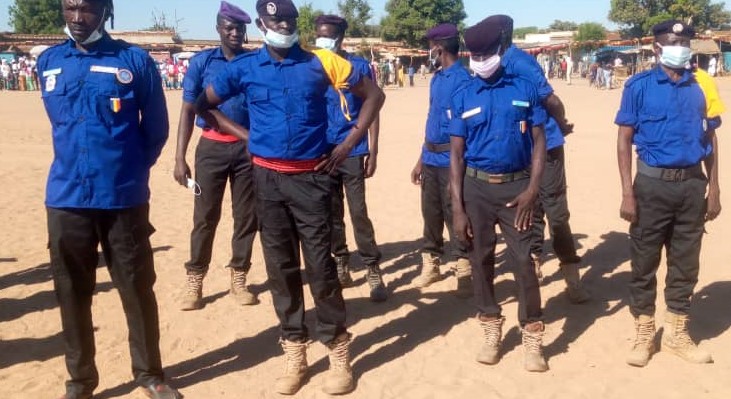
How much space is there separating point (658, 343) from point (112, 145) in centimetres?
376

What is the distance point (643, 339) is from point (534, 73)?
2.00m

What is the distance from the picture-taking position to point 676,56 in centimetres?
446

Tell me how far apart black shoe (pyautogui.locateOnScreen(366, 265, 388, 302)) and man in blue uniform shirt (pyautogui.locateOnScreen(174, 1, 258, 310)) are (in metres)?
0.98

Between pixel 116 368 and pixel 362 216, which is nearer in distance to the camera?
pixel 116 368

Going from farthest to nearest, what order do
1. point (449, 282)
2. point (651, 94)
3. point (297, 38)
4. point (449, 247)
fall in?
point (449, 247) → point (449, 282) → point (651, 94) → point (297, 38)

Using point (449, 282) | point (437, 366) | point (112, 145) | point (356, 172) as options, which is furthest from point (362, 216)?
point (112, 145)

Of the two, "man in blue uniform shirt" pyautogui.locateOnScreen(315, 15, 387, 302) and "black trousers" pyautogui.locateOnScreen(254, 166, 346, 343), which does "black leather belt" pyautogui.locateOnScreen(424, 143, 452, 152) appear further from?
"black trousers" pyautogui.locateOnScreen(254, 166, 346, 343)

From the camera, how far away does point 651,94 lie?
4523mm

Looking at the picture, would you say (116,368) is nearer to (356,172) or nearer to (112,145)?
(112,145)

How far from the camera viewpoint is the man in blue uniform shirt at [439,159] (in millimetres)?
5824

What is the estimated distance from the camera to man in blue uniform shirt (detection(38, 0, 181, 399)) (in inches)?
147

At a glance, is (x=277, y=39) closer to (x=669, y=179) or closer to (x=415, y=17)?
(x=669, y=179)

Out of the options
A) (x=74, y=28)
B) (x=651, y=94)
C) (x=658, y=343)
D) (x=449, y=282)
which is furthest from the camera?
(x=449, y=282)

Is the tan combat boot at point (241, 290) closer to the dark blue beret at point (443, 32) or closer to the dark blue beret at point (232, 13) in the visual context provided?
the dark blue beret at point (232, 13)
